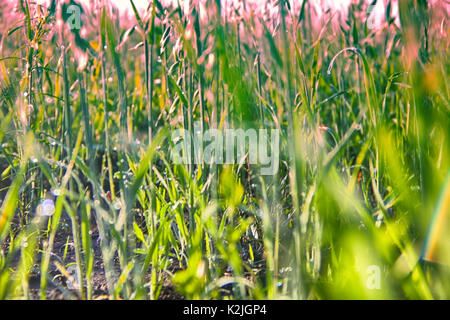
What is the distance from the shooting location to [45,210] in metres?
1.01

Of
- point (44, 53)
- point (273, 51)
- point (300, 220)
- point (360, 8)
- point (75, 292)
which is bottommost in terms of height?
point (75, 292)

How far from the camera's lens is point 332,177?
648 mm

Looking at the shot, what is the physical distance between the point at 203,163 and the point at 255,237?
0.23m

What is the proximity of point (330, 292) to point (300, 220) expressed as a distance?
5.1 inches

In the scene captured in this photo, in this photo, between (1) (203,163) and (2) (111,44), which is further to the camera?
(1) (203,163)

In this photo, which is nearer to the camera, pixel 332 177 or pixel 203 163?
pixel 332 177

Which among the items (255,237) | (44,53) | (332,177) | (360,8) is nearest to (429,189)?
(332,177)

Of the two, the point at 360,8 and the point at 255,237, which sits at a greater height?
the point at 360,8
